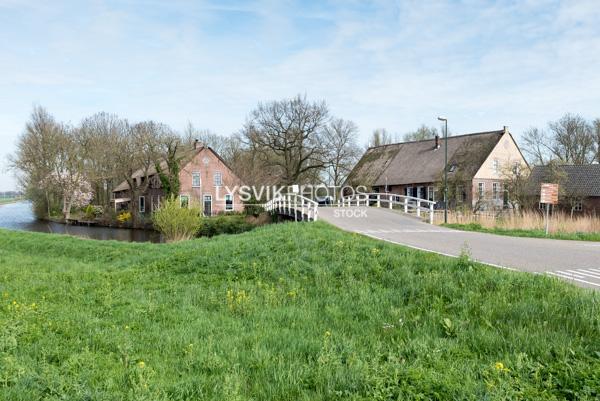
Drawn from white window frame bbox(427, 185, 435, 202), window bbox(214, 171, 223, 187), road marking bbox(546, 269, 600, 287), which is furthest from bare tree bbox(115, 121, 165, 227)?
road marking bbox(546, 269, 600, 287)

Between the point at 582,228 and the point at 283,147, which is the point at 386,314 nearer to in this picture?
the point at 582,228

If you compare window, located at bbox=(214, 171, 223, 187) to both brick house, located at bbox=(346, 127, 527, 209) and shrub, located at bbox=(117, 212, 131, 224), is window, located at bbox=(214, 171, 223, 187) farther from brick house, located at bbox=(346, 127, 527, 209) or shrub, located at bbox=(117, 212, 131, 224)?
brick house, located at bbox=(346, 127, 527, 209)

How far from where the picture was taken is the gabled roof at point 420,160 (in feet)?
144

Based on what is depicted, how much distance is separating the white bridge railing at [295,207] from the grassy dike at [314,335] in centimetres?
1293

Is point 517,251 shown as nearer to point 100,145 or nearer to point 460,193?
point 460,193

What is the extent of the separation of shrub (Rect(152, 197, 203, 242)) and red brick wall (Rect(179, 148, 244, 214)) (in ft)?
70.8

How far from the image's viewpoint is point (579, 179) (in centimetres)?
3766

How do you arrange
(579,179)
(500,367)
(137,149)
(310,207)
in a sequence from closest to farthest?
(500,367), (310,207), (579,179), (137,149)

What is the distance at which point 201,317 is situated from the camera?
263 inches

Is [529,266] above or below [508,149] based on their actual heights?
below

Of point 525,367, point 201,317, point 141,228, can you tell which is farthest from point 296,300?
point 141,228

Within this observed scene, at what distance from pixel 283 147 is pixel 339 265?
39622 mm

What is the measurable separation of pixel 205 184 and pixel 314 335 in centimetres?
4601

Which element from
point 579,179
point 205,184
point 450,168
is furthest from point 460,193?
point 205,184
